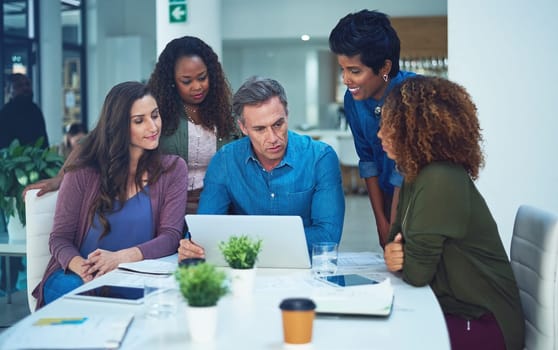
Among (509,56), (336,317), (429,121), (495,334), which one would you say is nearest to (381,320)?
(336,317)

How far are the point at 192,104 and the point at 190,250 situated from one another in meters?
1.19

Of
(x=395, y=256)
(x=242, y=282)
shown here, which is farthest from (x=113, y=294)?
(x=395, y=256)

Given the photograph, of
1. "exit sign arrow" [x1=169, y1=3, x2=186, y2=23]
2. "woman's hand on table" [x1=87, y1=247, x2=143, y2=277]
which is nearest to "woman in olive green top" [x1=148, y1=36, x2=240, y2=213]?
"woman's hand on table" [x1=87, y1=247, x2=143, y2=277]

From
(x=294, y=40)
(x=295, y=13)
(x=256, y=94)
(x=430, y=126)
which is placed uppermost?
(x=295, y=13)

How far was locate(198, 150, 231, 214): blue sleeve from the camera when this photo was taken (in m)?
2.95

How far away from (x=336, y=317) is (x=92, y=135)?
1638mm

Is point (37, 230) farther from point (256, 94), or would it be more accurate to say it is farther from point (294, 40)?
point (294, 40)

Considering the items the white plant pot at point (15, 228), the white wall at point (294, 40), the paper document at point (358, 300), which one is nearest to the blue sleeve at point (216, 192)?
the paper document at point (358, 300)

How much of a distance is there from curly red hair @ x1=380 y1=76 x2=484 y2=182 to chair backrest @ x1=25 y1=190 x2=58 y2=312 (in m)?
1.54

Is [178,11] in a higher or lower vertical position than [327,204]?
higher

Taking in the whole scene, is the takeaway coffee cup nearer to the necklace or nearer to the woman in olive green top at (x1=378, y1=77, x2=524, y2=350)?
the woman in olive green top at (x1=378, y1=77, x2=524, y2=350)

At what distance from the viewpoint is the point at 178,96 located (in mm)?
3535

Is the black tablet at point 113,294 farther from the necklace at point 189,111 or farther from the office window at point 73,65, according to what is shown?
the office window at point 73,65

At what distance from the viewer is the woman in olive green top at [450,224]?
222cm
